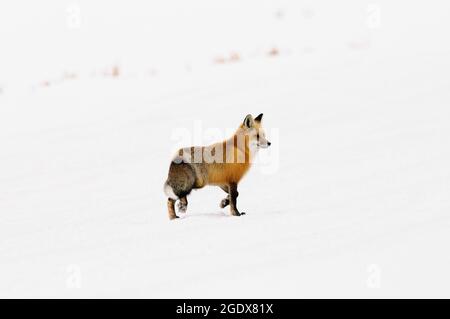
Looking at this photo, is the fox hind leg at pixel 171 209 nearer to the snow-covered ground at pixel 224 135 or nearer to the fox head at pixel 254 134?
the snow-covered ground at pixel 224 135

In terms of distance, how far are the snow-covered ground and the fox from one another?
0.31 meters

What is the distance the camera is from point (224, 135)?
796 cm

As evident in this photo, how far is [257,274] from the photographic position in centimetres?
453

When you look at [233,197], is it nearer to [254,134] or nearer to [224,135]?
[254,134]

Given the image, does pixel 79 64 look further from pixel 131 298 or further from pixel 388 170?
pixel 131 298

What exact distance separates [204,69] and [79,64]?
281 cm

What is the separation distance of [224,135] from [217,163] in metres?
2.77

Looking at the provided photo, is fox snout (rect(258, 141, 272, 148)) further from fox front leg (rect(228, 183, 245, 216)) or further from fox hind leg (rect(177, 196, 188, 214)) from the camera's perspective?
fox hind leg (rect(177, 196, 188, 214))

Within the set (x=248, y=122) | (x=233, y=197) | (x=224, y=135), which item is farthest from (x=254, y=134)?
(x=224, y=135)

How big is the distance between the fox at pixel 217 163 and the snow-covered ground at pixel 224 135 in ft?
1.03

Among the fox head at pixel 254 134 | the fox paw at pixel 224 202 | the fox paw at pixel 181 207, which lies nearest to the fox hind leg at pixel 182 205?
the fox paw at pixel 181 207

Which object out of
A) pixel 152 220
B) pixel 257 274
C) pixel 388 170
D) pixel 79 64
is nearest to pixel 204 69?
pixel 79 64

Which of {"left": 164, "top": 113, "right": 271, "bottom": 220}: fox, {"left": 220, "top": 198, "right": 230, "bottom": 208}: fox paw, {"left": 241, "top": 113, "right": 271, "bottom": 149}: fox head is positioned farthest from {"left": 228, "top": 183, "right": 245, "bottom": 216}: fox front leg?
{"left": 241, "top": 113, "right": 271, "bottom": 149}: fox head

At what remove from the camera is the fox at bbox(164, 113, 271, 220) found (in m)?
5.17
